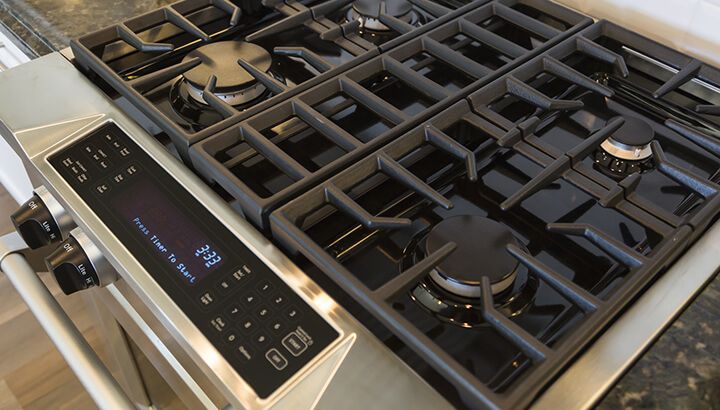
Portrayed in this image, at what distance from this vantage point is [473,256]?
1.89 ft

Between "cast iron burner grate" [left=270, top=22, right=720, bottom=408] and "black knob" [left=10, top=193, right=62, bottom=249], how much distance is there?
1.00 feet

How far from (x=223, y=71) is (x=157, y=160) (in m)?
0.16

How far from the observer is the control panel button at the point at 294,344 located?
521 millimetres

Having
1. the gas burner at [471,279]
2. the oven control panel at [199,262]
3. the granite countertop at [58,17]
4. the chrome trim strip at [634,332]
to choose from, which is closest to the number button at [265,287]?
the oven control panel at [199,262]

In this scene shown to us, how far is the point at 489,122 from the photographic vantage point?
704mm

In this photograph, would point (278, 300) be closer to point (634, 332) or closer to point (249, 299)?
point (249, 299)

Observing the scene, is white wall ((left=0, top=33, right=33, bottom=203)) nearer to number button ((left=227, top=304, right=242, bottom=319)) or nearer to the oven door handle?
the oven door handle

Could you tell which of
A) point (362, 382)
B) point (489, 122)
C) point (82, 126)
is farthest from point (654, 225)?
point (82, 126)

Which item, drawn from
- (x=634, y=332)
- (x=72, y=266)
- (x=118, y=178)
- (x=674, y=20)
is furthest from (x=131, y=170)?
(x=674, y=20)

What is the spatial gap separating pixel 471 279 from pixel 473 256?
29 mm

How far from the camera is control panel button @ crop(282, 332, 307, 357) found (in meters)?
0.52

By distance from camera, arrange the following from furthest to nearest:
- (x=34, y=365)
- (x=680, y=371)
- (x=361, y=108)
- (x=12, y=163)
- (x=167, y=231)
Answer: (x=34, y=365) → (x=12, y=163) → (x=361, y=108) → (x=167, y=231) → (x=680, y=371)

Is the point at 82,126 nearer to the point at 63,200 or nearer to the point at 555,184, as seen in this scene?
the point at 63,200

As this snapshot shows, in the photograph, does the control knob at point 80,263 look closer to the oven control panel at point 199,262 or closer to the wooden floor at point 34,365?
the oven control panel at point 199,262
